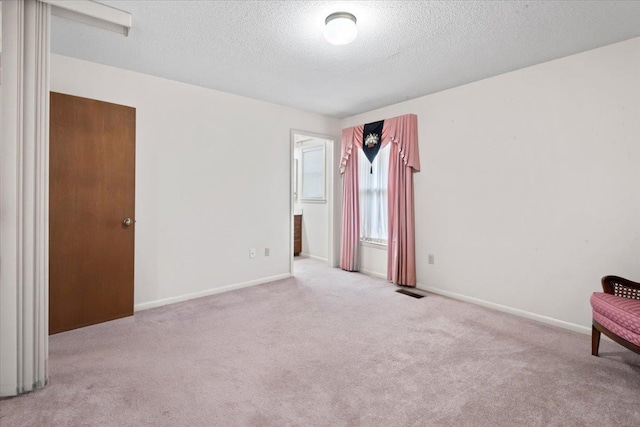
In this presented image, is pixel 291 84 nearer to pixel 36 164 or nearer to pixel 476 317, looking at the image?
pixel 36 164

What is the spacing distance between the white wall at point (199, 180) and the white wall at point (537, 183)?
6.43 feet

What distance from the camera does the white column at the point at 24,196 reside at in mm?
1829

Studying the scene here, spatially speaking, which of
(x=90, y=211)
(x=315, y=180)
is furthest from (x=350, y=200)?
(x=90, y=211)

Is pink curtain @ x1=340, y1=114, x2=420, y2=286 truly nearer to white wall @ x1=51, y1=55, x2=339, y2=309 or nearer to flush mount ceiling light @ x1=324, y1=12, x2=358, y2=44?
white wall @ x1=51, y1=55, x2=339, y2=309

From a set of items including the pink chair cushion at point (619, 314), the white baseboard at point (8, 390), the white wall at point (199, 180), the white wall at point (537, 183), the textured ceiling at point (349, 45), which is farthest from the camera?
the white wall at point (199, 180)

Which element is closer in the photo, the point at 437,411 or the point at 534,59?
the point at 437,411

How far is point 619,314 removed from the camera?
2057mm

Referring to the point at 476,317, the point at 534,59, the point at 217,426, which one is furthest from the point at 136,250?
the point at 534,59

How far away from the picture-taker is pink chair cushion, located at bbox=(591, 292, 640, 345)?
1958 millimetres

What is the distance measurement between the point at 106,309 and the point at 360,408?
2.45 m

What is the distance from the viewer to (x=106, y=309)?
2.92 meters

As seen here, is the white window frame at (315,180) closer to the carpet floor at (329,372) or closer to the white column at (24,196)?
the carpet floor at (329,372)

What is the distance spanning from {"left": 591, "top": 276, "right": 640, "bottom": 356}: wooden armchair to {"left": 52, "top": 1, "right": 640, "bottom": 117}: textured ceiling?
1883 millimetres

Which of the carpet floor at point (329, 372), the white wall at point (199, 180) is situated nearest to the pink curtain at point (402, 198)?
the carpet floor at point (329, 372)
